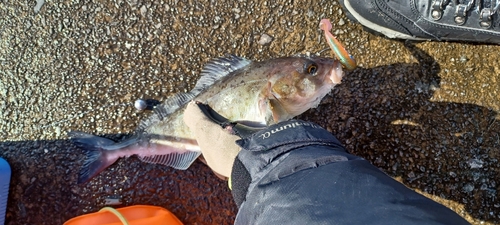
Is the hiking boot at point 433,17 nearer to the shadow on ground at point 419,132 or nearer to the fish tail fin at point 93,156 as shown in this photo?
the shadow on ground at point 419,132

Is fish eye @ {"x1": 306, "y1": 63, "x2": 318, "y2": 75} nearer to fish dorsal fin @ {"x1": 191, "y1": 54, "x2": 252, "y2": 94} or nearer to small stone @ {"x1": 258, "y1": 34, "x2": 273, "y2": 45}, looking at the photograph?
fish dorsal fin @ {"x1": 191, "y1": 54, "x2": 252, "y2": 94}

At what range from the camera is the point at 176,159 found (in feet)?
8.81

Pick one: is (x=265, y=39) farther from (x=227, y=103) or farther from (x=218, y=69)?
(x=227, y=103)

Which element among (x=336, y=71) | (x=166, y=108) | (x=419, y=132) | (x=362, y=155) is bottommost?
(x=362, y=155)

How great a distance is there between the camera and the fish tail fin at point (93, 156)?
2.66 metres

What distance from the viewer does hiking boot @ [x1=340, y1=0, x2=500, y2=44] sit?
8.77ft

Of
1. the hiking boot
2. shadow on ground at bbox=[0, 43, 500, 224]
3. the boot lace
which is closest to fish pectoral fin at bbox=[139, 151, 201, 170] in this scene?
shadow on ground at bbox=[0, 43, 500, 224]

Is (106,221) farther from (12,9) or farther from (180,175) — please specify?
(12,9)

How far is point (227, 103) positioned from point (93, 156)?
1089 millimetres

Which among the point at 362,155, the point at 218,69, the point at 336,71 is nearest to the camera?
the point at 336,71

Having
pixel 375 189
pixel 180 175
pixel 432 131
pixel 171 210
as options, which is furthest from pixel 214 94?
pixel 432 131

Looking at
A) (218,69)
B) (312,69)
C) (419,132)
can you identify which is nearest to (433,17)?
(419,132)

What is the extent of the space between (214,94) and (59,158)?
136cm

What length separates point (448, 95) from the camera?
291cm
